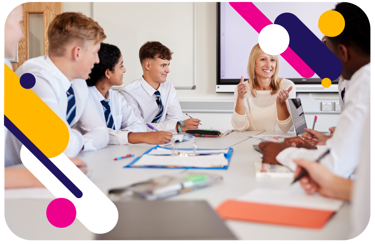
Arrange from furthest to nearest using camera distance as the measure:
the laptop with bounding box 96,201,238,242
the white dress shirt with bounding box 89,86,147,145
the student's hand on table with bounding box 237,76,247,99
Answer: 1. the student's hand on table with bounding box 237,76,247,99
2. the white dress shirt with bounding box 89,86,147,145
3. the laptop with bounding box 96,201,238,242

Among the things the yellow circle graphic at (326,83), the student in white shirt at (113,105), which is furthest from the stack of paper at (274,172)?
the yellow circle graphic at (326,83)

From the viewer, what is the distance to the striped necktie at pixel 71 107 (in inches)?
56.4

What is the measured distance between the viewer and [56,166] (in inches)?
35.5

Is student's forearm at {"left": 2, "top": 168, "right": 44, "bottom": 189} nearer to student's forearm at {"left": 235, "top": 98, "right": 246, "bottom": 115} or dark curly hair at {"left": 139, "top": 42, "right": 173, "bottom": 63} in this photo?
student's forearm at {"left": 235, "top": 98, "right": 246, "bottom": 115}

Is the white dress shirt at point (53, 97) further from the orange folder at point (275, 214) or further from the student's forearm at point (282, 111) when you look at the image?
the student's forearm at point (282, 111)

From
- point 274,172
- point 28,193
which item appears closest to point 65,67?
point 28,193

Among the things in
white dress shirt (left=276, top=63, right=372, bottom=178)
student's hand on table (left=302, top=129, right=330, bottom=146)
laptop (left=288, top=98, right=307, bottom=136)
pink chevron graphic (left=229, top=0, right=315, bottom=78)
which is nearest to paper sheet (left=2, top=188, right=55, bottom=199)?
white dress shirt (left=276, top=63, right=372, bottom=178)

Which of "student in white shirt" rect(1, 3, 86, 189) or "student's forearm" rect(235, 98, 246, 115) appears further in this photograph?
"student's forearm" rect(235, 98, 246, 115)

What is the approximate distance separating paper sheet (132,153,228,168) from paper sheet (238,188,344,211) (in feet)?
1.15

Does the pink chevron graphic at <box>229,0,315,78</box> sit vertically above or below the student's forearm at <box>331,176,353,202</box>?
above

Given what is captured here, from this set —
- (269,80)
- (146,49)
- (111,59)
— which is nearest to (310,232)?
(111,59)

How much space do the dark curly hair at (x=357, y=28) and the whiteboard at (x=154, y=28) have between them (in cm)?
276

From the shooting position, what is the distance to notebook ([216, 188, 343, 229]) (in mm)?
633

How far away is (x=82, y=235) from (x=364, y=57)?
812 millimetres
